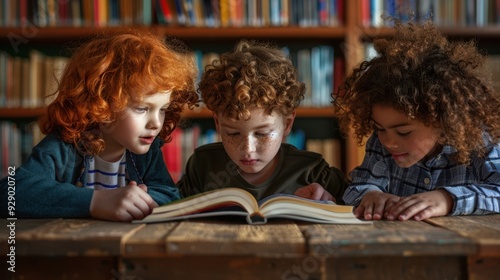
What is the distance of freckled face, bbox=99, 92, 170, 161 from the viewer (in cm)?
137

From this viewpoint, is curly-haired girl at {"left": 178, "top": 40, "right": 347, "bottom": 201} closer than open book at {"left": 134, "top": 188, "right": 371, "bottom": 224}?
No

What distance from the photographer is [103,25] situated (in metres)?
2.71

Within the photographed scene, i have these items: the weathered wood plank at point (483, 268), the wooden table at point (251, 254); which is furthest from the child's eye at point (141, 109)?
the weathered wood plank at point (483, 268)

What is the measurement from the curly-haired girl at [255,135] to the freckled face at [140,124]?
178 mm

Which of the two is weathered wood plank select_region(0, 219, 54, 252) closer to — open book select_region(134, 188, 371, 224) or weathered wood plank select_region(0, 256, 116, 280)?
weathered wood plank select_region(0, 256, 116, 280)

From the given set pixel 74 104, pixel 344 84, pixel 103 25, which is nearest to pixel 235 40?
pixel 103 25

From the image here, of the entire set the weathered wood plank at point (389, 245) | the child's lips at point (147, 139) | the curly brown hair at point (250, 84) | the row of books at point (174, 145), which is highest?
the curly brown hair at point (250, 84)

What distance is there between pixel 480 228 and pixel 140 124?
80 cm

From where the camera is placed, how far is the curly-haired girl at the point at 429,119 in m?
1.32

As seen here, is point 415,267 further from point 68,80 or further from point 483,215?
point 68,80

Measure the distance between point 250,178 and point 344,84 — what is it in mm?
377

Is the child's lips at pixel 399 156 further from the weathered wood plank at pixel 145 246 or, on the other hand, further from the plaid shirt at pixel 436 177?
the weathered wood plank at pixel 145 246

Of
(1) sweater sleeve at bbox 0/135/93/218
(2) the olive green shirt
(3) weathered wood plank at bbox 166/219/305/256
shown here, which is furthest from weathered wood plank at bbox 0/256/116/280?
(2) the olive green shirt

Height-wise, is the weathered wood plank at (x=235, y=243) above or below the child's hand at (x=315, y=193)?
above
